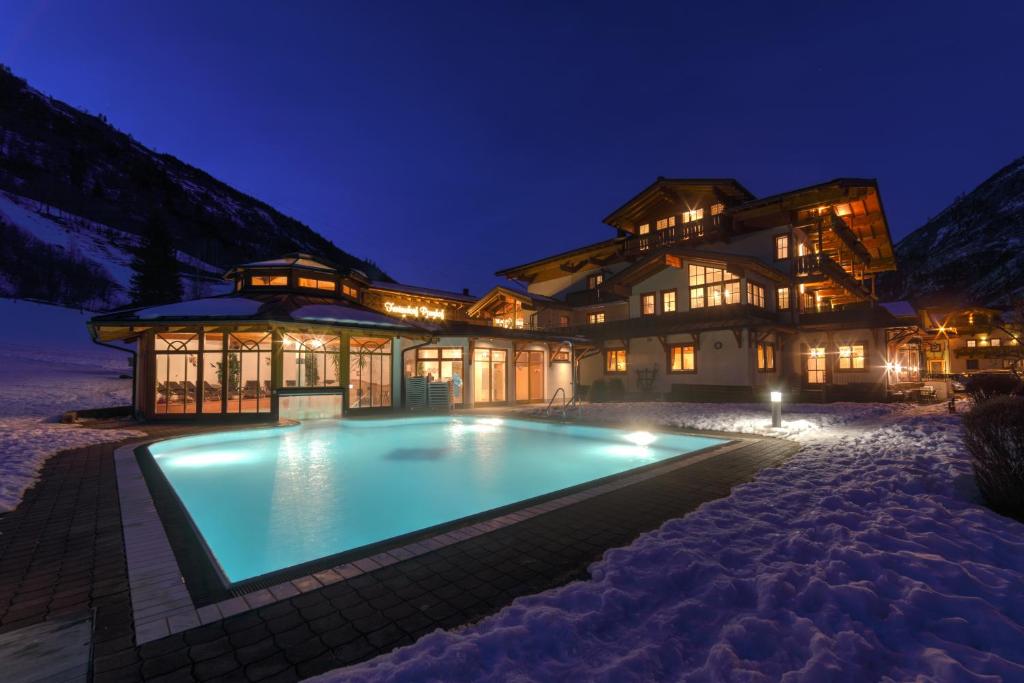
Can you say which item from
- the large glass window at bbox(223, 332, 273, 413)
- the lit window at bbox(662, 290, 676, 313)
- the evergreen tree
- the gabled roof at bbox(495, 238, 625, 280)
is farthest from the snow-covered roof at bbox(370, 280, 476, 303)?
the evergreen tree

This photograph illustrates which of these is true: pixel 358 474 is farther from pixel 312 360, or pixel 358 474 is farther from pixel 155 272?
pixel 155 272

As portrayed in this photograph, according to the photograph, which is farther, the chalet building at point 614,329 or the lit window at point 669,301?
the lit window at point 669,301

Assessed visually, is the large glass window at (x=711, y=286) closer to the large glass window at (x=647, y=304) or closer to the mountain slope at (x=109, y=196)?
the large glass window at (x=647, y=304)

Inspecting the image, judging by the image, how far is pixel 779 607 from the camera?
2.65 meters

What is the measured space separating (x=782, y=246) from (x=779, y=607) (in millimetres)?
21145

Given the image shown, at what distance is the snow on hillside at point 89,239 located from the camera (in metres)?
53.6

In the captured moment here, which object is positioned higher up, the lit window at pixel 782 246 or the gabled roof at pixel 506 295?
the lit window at pixel 782 246

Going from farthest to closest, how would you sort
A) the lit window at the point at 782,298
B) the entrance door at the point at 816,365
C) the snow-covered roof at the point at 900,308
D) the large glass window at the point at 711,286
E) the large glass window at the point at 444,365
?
the snow-covered roof at the point at 900,308 < the entrance door at the point at 816,365 < the lit window at the point at 782,298 < the large glass window at the point at 711,286 < the large glass window at the point at 444,365

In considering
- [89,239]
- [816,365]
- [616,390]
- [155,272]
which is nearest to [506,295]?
[616,390]

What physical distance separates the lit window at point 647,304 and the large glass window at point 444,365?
9.31 meters

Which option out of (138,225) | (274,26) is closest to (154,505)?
(274,26)

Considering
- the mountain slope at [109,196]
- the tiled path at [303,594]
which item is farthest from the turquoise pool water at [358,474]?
the mountain slope at [109,196]

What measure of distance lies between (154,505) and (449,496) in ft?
12.0

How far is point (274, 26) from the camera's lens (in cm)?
4797
